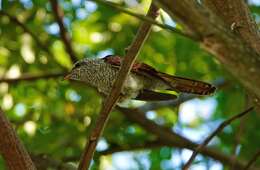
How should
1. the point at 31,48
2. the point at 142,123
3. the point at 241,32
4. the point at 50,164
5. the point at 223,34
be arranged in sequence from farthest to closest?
the point at 31,48, the point at 142,123, the point at 50,164, the point at 241,32, the point at 223,34

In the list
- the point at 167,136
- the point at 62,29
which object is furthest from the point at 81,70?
the point at 167,136

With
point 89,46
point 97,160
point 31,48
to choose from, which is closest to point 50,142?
point 97,160

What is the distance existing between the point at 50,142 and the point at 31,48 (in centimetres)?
154

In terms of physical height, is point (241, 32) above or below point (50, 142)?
above

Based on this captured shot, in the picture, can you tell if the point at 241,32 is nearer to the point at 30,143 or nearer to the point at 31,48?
the point at 30,143

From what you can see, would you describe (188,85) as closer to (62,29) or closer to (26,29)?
(62,29)

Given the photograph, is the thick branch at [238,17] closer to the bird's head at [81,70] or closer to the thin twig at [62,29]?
the bird's head at [81,70]

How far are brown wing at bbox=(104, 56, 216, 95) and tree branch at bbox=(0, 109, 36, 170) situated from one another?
5.21ft

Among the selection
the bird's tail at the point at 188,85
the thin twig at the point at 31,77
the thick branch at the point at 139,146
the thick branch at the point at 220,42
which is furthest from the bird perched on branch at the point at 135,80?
the thick branch at the point at 220,42

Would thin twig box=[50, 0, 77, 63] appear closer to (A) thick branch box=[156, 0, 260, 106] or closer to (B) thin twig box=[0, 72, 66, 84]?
(B) thin twig box=[0, 72, 66, 84]

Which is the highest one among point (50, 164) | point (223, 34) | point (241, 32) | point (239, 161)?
point (241, 32)

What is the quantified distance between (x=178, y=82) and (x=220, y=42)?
9.13ft

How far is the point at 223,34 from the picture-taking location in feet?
6.39

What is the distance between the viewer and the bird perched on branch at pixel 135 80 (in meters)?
4.73
